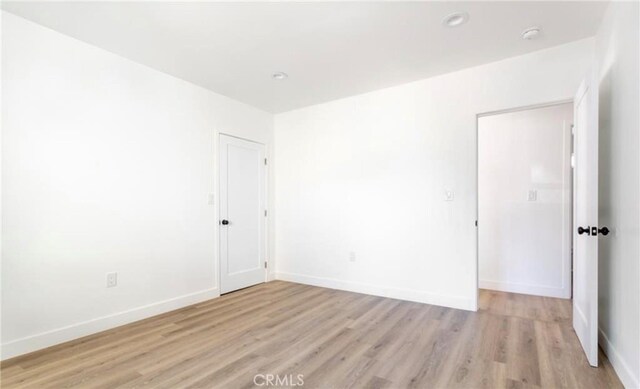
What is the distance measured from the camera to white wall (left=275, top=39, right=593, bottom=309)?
310 cm

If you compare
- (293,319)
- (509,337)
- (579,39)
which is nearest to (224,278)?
(293,319)

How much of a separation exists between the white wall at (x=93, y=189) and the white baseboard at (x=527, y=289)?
3.62 meters

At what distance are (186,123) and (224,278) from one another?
197 centimetres

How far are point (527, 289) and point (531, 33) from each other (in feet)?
9.74

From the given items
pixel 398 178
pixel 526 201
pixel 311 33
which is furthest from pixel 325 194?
pixel 526 201

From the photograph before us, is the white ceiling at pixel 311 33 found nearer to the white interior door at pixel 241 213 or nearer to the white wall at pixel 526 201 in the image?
the white interior door at pixel 241 213

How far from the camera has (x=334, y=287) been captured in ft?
13.7

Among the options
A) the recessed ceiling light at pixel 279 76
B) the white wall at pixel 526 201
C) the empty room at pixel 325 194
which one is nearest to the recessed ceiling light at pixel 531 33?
the empty room at pixel 325 194

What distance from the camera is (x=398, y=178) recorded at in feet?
12.1

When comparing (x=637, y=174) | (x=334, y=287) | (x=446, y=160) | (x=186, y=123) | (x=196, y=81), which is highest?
(x=196, y=81)

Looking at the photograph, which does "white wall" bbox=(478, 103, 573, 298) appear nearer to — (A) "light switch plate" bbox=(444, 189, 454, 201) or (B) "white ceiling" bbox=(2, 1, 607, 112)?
(A) "light switch plate" bbox=(444, 189, 454, 201)

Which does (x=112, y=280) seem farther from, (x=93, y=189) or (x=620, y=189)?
(x=620, y=189)

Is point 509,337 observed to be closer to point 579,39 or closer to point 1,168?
point 579,39

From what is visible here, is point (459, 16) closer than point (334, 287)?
Yes
